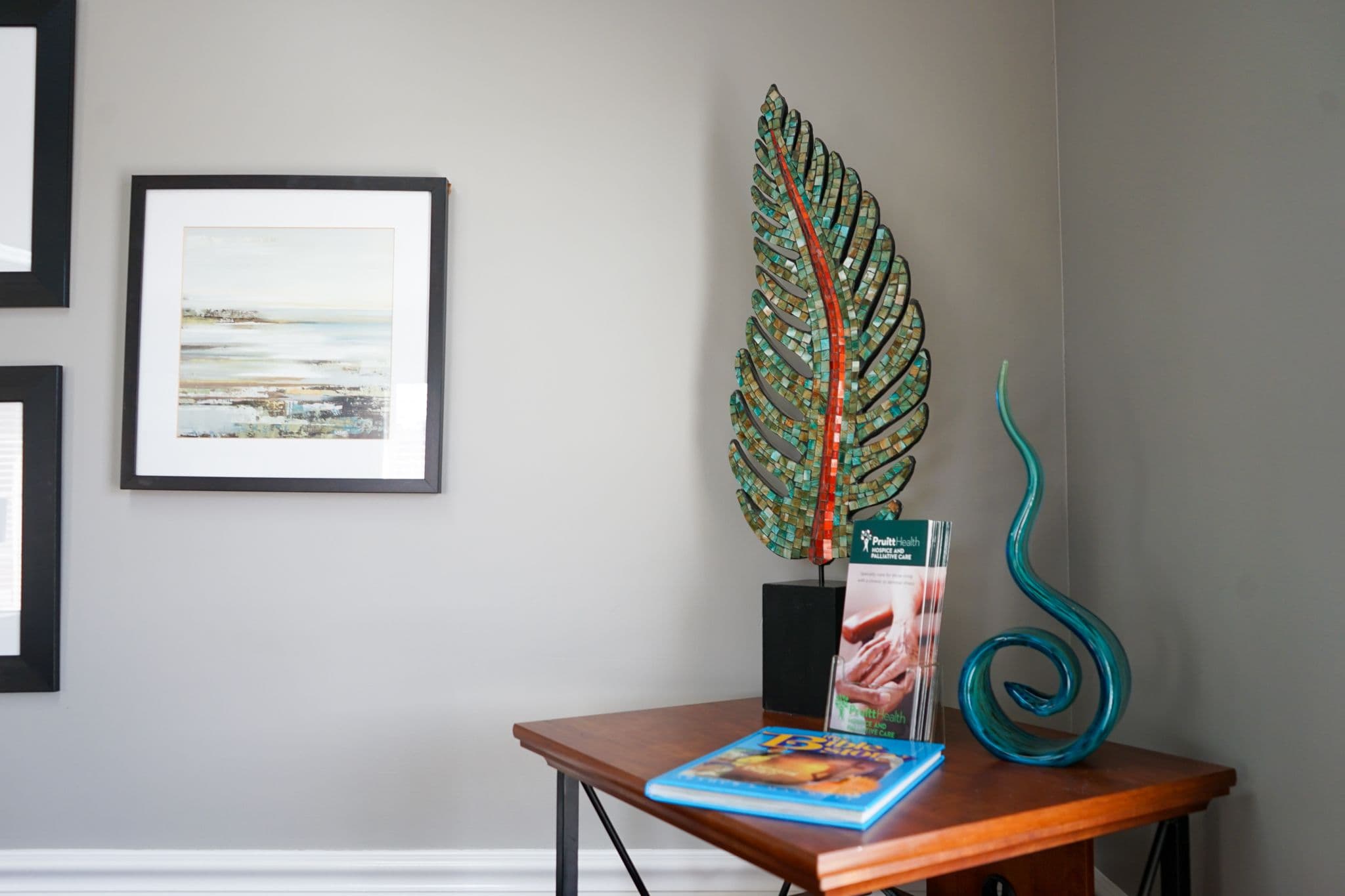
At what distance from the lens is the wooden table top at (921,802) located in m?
0.79

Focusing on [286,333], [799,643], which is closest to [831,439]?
[799,643]

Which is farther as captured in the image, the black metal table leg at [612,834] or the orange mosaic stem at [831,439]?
the orange mosaic stem at [831,439]

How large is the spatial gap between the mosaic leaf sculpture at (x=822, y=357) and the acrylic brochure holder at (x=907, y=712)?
0.30 meters

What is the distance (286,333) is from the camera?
1654 mm

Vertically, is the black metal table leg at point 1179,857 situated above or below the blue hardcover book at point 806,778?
below

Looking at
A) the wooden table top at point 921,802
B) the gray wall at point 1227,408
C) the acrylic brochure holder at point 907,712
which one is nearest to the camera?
the wooden table top at point 921,802

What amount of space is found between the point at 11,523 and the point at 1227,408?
2.02m

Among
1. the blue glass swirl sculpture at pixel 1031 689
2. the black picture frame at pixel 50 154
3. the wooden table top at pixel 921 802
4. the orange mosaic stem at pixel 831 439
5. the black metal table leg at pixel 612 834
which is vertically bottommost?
the black metal table leg at pixel 612 834

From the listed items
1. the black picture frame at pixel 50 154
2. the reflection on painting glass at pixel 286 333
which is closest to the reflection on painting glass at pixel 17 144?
the black picture frame at pixel 50 154

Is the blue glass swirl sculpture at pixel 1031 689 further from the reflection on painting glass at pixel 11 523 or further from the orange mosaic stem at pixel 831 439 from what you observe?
the reflection on painting glass at pixel 11 523

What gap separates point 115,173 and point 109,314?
0.91 feet

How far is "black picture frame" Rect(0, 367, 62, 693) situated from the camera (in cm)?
161

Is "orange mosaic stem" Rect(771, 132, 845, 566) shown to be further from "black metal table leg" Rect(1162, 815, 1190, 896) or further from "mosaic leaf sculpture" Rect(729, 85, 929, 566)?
"black metal table leg" Rect(1162, 815, 1190, 896)

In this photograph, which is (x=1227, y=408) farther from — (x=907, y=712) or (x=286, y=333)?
(x=286, y=333)
